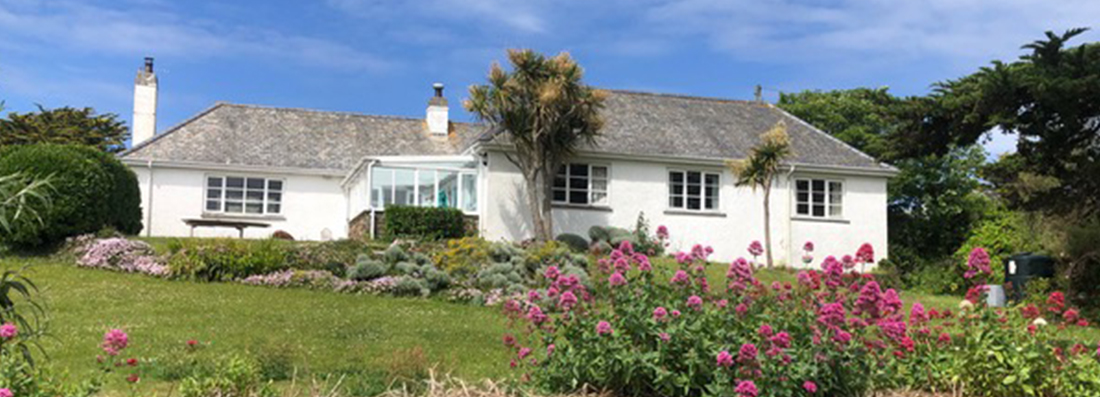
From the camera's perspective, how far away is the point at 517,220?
23.2 meters

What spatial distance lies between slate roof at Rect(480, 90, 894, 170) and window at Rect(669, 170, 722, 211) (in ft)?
1.80

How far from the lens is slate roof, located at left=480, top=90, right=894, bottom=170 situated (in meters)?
24.9

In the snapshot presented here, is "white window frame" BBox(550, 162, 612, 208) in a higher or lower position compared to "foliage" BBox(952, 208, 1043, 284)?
higher

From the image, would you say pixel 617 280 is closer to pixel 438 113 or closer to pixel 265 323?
pixel 265 323

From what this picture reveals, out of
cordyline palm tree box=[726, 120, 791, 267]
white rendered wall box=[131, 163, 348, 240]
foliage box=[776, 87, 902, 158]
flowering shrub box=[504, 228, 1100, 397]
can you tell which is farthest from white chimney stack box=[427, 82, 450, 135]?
flowering shrub box=[504, 228, 1100, 397]

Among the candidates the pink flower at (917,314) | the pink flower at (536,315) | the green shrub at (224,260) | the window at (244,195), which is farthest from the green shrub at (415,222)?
the pink flower at (917,314)

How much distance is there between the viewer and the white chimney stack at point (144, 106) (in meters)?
29.5

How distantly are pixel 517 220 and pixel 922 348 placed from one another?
17.0 metres

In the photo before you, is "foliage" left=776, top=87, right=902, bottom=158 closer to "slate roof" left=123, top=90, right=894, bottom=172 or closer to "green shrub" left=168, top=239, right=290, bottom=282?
"slate roof" left=123, top=90, right=894, bottom=172

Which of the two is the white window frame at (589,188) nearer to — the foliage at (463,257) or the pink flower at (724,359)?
the foliage at (463,257)

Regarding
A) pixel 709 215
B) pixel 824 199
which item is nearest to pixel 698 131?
pixel 709 215

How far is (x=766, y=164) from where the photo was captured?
22844 millimetres

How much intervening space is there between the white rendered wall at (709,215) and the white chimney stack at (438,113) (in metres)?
8.80

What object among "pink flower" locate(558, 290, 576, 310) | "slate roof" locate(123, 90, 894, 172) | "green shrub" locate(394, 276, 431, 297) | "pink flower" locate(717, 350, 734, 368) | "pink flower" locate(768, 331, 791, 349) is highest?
"slate roof" locate(123, 90, 894, 172)
